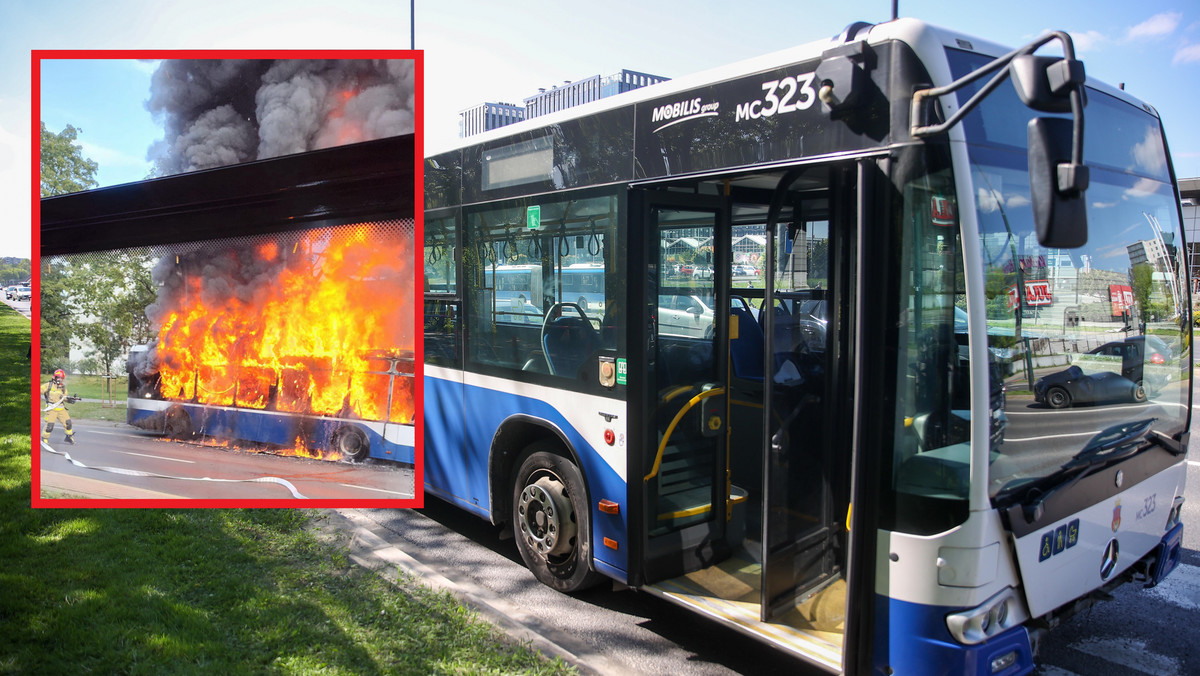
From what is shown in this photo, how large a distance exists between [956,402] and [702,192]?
1991mm

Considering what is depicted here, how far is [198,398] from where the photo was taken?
12.4 ft

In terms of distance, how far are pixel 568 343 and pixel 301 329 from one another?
64.6 inches

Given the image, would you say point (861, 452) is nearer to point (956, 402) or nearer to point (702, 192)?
point (956, 402)

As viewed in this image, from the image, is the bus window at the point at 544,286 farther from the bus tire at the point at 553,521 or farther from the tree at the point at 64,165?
the tree at the point at 64,165

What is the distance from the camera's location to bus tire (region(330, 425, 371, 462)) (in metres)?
3.83

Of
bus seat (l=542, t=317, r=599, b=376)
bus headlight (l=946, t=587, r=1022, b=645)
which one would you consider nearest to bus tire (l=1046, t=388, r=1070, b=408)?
bus headlight (l=946, t=587, r=1022, b=645)

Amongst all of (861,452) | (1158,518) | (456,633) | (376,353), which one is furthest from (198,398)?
(1158,518)

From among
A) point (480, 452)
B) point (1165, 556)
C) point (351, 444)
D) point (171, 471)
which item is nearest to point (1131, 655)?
point (1165, 556)

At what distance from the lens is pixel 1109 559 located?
12.1 ft

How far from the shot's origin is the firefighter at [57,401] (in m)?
3.61

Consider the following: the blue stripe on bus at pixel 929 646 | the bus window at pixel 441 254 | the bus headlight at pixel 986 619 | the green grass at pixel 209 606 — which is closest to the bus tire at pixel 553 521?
the green grass at pixel 209 606

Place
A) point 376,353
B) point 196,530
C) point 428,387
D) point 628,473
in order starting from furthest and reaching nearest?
point 428,387, point 196,530, point 628,473, point 376,353

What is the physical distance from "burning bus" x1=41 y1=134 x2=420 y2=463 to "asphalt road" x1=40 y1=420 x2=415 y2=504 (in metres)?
0.09

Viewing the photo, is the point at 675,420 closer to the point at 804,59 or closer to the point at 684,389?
the point at 684,389
